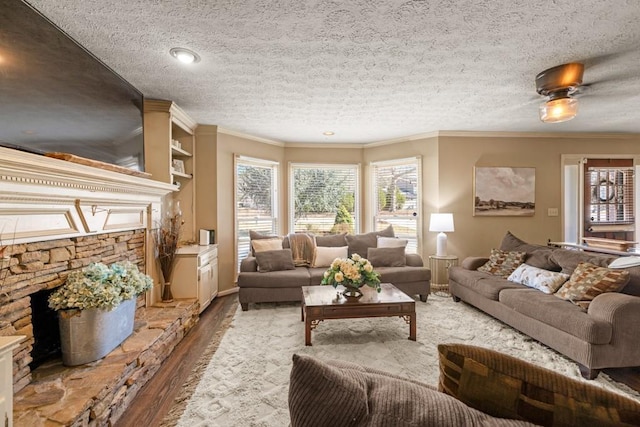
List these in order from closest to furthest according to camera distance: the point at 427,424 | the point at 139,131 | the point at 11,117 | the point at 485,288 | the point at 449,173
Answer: the point at 427,424 → the point at 11,117 → the point at 139,131 → the point at 485,288 → the point at 449,173

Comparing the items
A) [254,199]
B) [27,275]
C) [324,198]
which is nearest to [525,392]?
[27,275]

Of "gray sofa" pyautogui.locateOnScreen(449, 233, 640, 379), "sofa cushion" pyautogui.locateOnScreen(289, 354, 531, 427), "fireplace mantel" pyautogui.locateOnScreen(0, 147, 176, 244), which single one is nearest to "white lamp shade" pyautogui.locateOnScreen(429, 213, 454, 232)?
"gray sofa" pyautogui.locateOnScreen(449, 233, 640, 379)

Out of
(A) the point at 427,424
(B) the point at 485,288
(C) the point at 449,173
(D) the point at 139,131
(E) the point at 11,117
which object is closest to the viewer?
(A) the point at 427,424

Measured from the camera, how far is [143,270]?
129 inches

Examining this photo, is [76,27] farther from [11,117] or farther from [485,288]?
[485,288]

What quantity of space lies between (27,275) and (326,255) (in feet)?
10.8

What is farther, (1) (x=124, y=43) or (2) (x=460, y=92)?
(2) (x=460, y=92)

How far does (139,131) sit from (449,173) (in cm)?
432

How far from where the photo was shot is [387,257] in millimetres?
4434

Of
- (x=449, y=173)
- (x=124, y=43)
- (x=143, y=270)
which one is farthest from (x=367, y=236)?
(x=124, y=43)

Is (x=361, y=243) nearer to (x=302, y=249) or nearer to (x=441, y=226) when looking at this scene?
(x=302, y=249)

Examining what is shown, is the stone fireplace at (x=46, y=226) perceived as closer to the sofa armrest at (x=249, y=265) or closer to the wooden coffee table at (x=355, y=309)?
the sofa armrest at (x=249, y=265)

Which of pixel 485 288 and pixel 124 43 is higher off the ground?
pixel 124 43

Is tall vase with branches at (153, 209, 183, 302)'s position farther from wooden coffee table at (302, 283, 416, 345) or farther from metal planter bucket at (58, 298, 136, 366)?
wooden coffee table at (302, 283, 416, 345)
